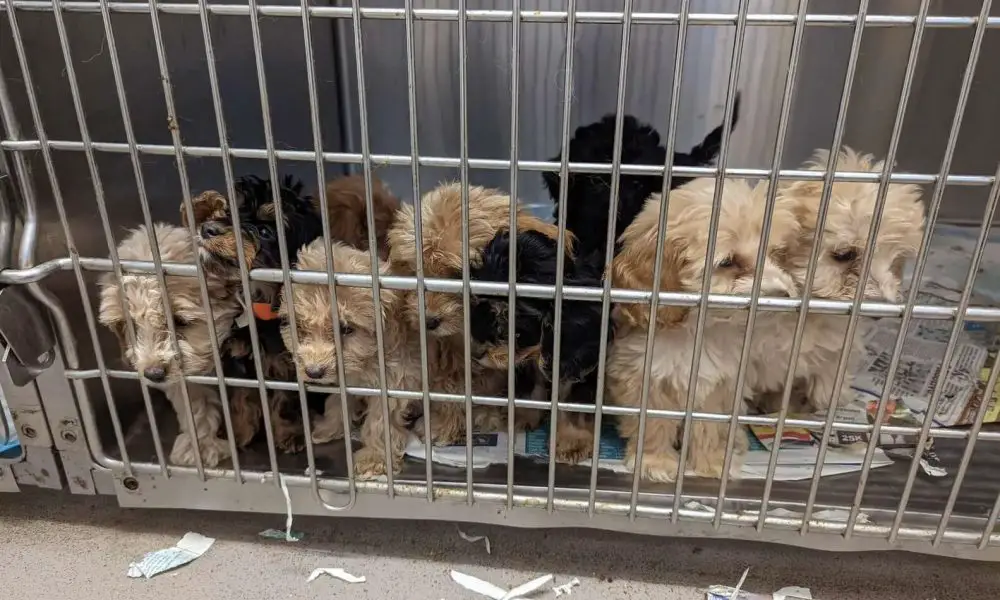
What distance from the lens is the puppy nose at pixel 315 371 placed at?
1054 millimetres

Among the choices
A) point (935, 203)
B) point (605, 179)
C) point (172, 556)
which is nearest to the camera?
point (935, 203)

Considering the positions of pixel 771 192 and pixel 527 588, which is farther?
pixel 527 588

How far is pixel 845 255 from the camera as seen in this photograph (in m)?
1.14

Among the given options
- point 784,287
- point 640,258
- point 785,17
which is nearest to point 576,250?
point 640,258

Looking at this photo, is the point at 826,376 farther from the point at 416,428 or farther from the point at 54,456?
the point at 54,456

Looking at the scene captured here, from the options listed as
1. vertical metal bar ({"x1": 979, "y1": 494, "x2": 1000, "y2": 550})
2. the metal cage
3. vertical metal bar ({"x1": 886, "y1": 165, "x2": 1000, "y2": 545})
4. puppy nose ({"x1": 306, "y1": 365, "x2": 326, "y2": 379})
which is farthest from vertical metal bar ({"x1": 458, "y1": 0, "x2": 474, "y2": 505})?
vertical metal bar ({"x1": 979, "y1": 494, "x2": 1000, "y2": 550})

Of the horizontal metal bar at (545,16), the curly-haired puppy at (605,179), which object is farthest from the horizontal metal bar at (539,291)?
the curly-haired puppy at (605,179)

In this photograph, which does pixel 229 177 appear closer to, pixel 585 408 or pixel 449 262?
pixel 449 262

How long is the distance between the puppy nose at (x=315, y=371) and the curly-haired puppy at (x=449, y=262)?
0.57 feet

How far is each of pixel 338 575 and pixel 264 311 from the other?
1.48 ft

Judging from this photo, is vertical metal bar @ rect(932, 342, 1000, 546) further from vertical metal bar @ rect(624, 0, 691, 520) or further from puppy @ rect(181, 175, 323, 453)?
puppy @ rect(181, 175, 323, 453)

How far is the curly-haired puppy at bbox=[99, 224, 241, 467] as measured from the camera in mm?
1067

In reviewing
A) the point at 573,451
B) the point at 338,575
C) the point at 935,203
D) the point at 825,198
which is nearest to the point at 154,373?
the point at 338,575

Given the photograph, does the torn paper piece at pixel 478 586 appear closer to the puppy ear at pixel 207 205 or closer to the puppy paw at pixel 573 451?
the puppy paw at pixel 573 451
